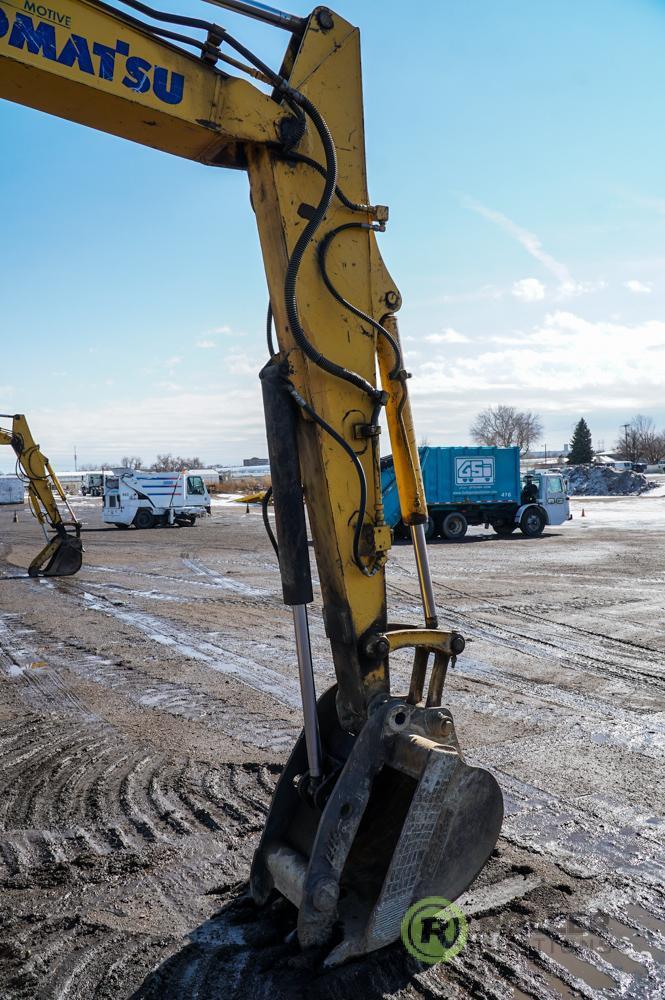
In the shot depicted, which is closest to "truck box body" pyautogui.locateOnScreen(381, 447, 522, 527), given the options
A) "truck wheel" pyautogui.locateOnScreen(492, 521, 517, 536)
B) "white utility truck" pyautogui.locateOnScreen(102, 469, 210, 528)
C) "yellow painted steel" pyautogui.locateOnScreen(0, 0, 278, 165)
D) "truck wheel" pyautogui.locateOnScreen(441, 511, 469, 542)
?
"truck wheel" pyautogui.locateOnScreen(441, 511, 469, 542)

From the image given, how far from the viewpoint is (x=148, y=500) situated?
29.8 meters

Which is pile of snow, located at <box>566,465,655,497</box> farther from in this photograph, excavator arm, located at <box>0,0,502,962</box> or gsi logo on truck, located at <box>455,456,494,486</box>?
excavator arm, located at <box>0,0,502,962</box>

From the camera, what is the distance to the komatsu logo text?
271 centimetres

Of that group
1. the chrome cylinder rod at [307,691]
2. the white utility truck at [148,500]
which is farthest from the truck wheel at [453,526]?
the chrome cylinder rod at [307,691]

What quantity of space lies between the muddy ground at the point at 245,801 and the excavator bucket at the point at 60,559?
4593 mm

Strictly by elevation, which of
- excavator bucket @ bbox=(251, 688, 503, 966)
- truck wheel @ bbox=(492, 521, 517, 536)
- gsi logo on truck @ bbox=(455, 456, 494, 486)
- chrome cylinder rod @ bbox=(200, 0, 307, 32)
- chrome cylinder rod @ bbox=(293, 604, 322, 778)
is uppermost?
chrome cylinder rod @ bbox=(200, 0, 307, 32)

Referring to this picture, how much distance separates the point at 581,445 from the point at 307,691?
8790cm

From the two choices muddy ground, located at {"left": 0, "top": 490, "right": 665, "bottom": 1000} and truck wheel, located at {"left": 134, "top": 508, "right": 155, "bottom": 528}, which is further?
truck wheel, located at {"left": 134, "top": 508, "right": 155, "bottom": 528}

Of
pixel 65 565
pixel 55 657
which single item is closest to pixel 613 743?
pixel 55 657

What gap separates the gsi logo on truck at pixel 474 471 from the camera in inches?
941

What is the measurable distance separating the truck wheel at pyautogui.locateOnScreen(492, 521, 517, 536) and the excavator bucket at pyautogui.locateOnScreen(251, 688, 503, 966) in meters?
22.2

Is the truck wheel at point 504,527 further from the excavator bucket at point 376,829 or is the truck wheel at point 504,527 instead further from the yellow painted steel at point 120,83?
the yellow painted steel at point 120,83

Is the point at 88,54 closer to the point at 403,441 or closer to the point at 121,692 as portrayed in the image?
the point at 403,441

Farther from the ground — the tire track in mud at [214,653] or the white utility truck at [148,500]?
the white utility truck at [148,500]
